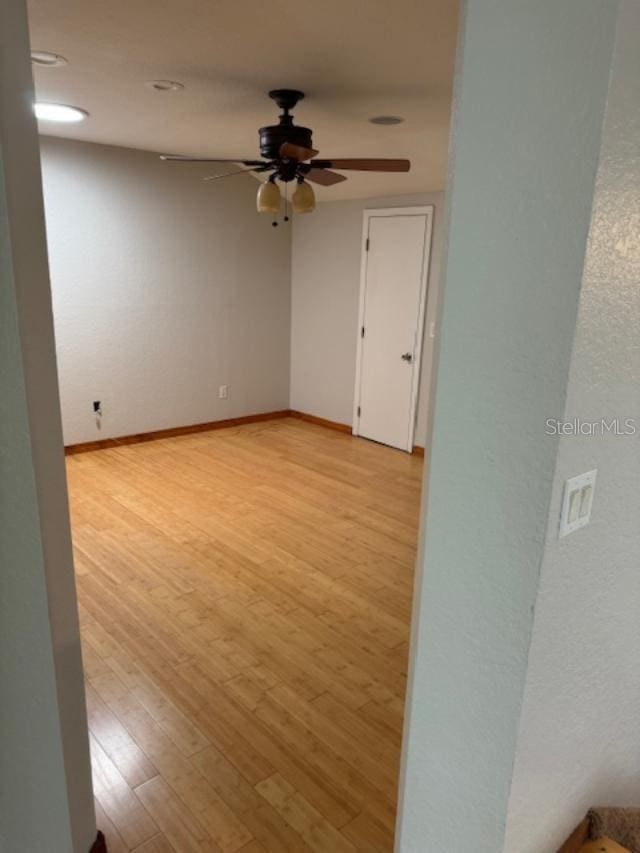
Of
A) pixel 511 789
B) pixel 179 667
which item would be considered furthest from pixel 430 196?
pixel 511 789

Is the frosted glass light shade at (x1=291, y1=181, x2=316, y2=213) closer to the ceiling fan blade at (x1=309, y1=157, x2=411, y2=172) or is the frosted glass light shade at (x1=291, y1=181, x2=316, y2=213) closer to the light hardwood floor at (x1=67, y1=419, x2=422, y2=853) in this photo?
the ceiling fan blade at (x1=309, y1=157, x2=411, y2=172)

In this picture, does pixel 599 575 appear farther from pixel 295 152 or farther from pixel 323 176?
pixel 323 176

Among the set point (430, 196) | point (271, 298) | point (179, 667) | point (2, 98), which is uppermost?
point (430, 196)

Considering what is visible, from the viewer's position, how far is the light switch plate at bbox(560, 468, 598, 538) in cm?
97

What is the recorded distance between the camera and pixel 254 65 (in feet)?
7.98

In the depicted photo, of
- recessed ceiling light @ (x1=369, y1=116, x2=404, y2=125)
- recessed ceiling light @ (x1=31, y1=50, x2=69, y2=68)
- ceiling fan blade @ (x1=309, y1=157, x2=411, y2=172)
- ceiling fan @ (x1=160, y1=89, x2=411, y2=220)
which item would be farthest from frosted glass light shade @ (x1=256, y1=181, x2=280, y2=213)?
recessed ceiling light @ (x1=31, y1=50, x2=69, y2=68)

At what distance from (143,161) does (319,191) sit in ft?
5.21

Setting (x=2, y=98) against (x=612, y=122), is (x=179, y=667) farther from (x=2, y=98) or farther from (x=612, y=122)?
(x=612, y=122)

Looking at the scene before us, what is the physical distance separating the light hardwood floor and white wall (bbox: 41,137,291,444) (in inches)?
36.8

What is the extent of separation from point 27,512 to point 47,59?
7.91 feet

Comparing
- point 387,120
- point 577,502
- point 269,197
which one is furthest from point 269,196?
point 577,502

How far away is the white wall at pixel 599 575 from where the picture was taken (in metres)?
0.87

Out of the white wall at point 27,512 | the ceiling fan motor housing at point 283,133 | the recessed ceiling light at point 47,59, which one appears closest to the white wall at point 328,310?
the ceiling fan motor housing at point 283,133

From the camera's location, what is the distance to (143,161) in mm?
4703
